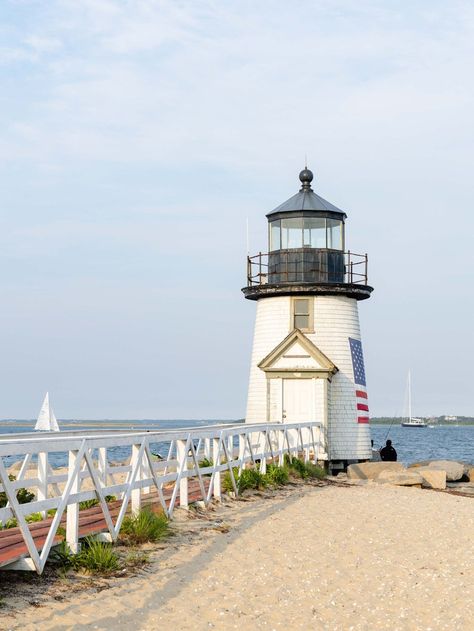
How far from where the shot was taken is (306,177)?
27906mm

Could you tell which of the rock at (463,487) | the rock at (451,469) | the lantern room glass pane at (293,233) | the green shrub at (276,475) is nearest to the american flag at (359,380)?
the rock at (451,469)

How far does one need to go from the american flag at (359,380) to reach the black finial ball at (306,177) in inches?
195

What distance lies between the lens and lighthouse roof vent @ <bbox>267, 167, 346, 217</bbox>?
26734 mm

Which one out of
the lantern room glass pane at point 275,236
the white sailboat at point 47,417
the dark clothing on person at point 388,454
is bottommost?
the dark clothing on person at point 388,454

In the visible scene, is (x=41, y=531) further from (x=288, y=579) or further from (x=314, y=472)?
(x=314, y=472)

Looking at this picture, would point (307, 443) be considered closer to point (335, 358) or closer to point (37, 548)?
point (335, 358)

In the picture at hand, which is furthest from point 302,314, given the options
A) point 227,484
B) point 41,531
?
point 41,531

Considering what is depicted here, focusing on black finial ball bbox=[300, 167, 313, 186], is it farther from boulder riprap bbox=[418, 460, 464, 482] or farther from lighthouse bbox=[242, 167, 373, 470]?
boulder riprap bbox=[418, 460, 464, 482]

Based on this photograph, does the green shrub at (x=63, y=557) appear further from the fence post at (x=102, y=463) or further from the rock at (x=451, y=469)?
the rock at (x=451, y=469)

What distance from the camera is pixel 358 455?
27.0 meters

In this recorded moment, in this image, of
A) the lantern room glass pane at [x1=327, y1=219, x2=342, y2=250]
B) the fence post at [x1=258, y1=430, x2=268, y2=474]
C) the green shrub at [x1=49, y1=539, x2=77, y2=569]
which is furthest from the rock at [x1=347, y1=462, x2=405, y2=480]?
the green shrub at [x1=49, y1=539, x2=77, y2=569]

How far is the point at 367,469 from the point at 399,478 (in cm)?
147

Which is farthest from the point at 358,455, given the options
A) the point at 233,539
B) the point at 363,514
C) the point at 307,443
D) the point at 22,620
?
the point at 22,620

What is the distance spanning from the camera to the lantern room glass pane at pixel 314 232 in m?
26.7
